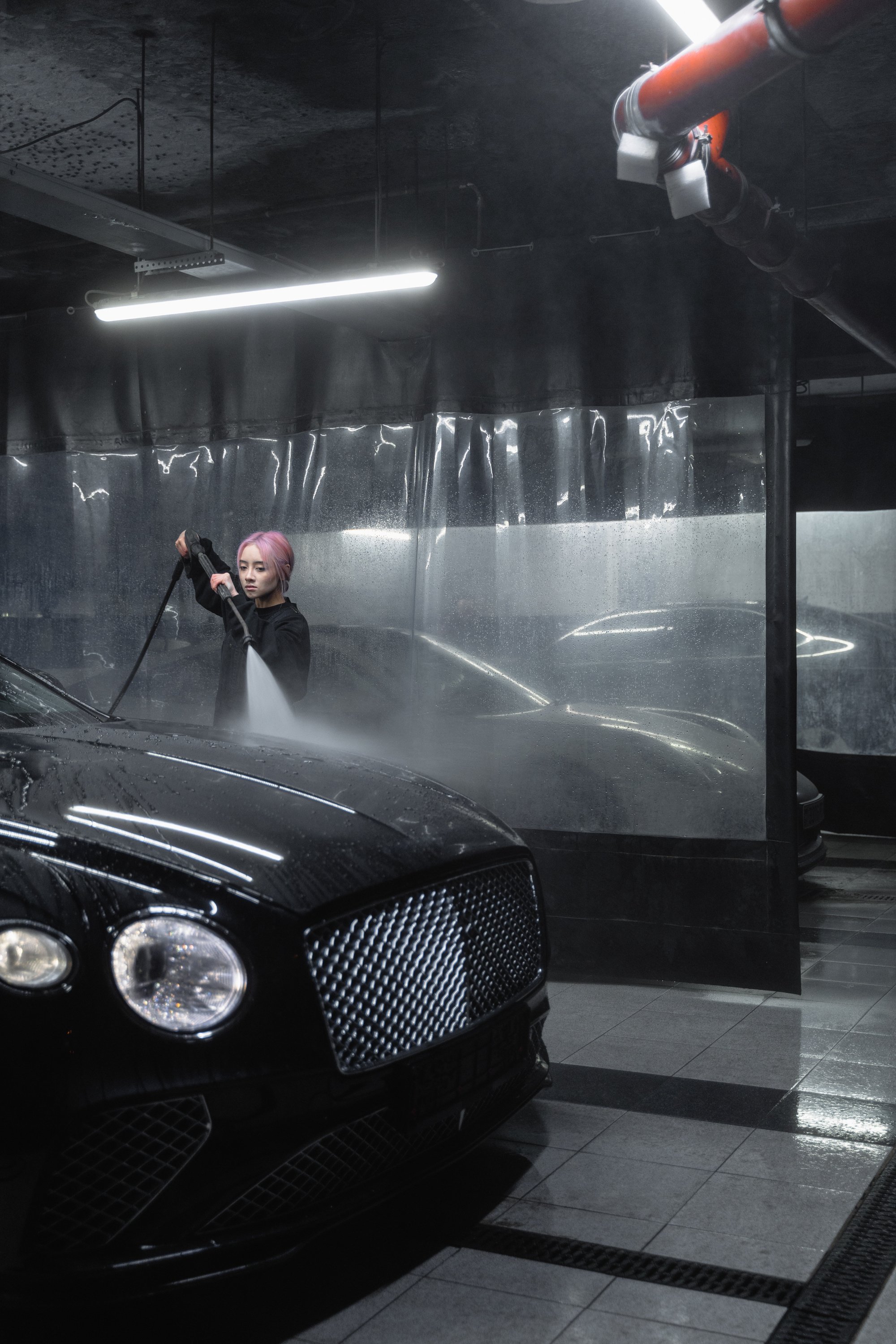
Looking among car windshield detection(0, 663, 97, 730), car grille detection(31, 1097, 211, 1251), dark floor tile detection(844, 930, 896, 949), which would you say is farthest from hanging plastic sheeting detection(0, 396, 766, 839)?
car grille detection(31, 1097, 211, 1251)

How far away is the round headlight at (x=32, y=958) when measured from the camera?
220 cm

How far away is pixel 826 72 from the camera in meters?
5.18

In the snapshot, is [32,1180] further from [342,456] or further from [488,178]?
[488,178]

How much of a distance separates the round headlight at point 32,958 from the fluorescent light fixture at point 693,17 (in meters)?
2.71

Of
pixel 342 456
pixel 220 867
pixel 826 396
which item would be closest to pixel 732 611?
pixel 342 456

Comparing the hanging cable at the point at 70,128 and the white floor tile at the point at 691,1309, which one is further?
the hanging cable at the point at 70,128

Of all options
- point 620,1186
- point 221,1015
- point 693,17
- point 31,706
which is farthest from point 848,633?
point 221,1015

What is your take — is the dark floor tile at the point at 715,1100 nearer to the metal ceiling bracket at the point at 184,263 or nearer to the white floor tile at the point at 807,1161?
the white floor tile at the point at 807,1161

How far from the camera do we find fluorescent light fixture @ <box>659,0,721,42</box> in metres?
3.27

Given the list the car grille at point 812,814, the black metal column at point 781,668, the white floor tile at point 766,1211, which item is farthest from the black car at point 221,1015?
the car grille at point 812,814

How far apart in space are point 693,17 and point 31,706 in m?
2.57

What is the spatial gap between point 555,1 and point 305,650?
262 centimetres

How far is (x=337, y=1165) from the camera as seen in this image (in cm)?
236

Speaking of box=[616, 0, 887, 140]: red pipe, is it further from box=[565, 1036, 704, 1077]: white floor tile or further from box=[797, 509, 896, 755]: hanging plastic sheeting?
box=[797, 509, 896, 755]: hanging plastic sheeting
